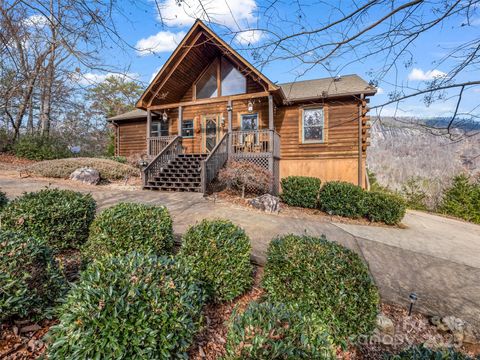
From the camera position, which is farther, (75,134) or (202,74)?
(75,134)

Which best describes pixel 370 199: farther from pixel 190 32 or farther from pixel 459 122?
pixel 190 32

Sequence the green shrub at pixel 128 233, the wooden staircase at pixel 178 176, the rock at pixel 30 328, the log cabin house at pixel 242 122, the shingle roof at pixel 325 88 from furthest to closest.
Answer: the shingle roof at pixel 325 88 < the log cabin house at pixel 242 122 < the wooden staircase at pixel 178 176 < the green shrub at pixel 128 233 < the rock at pixel 30 328

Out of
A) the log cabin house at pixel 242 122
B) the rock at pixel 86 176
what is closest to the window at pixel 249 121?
the log cabin house at pixel 242 122

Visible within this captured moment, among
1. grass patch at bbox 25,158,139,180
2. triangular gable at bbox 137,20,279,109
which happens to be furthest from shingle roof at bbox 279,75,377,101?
grass patch at bbox 25,158,139,180

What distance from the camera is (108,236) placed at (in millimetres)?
3191

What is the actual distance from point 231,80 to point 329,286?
11351mm

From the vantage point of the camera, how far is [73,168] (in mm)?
10852

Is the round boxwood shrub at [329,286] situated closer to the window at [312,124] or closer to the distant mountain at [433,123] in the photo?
the distant mountain at [433,123]

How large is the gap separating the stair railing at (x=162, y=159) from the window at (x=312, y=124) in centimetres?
610

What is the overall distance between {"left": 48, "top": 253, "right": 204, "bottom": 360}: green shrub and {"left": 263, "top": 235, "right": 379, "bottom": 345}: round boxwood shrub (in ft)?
3.38

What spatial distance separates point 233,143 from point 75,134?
2231 cm

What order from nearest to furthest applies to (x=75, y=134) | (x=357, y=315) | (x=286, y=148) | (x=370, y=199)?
(x=357, y=315), (x=370, y=199), (x=286, y=148), (x=75, y=134)

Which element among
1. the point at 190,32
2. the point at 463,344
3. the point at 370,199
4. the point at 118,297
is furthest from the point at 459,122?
the point at 190,32

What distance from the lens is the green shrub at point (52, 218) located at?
355cm
